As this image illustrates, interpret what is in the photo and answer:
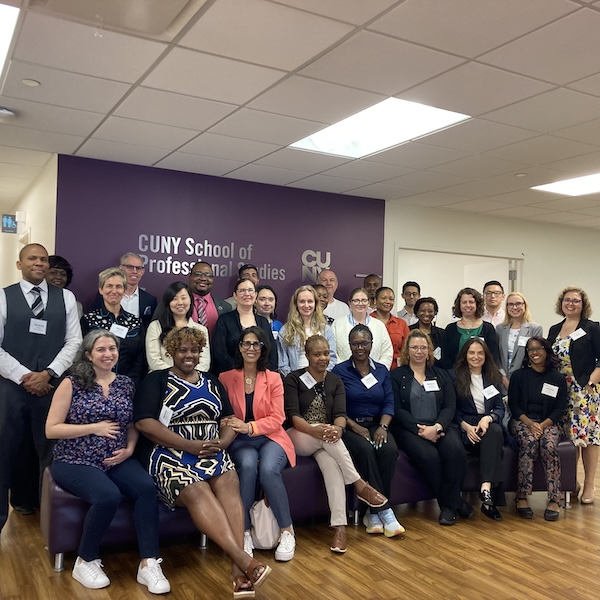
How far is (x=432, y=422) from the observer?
4613mm

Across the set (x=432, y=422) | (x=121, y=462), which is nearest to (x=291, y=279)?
(x=432, y=422)

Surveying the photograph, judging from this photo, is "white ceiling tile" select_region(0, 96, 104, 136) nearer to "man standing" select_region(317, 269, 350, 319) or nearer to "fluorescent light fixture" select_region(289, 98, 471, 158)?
"fluorescent light fixture" select_region(289, 98, 471, 158)

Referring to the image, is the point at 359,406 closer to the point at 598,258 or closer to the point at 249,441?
the point at 249,441

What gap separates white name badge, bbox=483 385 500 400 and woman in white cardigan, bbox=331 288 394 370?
77 cm

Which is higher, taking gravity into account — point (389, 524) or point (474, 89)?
point (474, 89)

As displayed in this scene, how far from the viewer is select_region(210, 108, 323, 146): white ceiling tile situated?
4379 mm

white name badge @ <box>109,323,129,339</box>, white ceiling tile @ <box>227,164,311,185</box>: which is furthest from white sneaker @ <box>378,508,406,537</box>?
white ceiling tile @ <box>227,164,311,185</box>

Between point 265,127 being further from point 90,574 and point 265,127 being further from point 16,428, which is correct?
point 90,574

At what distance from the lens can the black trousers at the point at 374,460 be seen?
4.21 metres

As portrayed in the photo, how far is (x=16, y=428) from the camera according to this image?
3.91 m

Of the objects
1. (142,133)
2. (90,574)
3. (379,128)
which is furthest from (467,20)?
(90,574)

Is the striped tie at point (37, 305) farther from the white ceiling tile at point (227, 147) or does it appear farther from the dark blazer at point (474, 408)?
the dark blazer at point (474, 408)

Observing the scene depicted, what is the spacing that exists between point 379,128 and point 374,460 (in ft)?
8.78

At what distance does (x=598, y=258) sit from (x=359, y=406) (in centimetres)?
678
